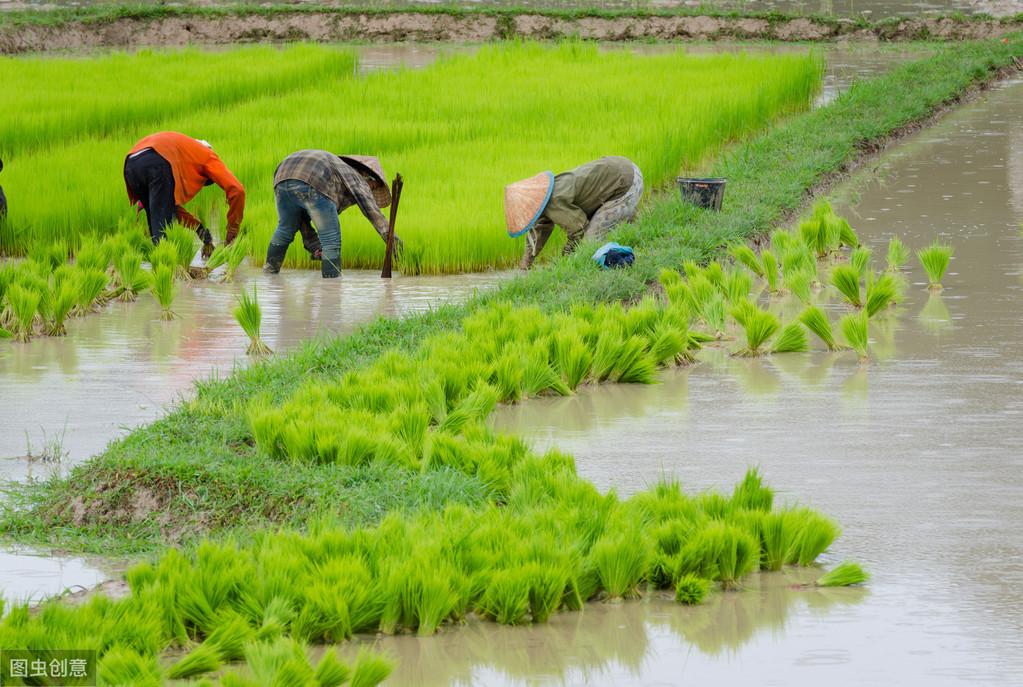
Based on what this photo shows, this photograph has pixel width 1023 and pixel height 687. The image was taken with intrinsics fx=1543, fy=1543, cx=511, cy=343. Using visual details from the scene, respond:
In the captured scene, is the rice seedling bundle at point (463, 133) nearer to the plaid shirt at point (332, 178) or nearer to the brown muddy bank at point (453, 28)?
the plaid shirt at point (332, 178)

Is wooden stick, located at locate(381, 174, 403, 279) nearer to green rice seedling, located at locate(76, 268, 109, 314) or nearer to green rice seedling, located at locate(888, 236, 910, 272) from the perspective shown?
green rice seedling, located at locate(76, 268, 109, 314)

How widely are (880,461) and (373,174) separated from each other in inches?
164

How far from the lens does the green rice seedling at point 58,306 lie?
6.85 meters

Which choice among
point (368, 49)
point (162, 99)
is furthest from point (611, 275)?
point (368, 49)

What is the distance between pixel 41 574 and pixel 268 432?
3.01 feet

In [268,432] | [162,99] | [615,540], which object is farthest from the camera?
[162,99]

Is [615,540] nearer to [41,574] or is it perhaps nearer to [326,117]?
[41,574]

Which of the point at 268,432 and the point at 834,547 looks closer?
the point at 834,547

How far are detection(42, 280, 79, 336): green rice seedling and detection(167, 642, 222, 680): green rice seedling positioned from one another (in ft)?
13.3

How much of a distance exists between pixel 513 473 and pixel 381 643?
3.32 feet

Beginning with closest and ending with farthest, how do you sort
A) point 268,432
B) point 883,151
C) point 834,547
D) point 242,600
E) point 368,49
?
point 242,600 < point 834,547 < point 268,432 < point 883,151 < point 368,49

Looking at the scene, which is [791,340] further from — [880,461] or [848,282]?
[880,461]

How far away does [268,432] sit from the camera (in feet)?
15.0

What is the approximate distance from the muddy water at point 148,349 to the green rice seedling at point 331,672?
2096mm
